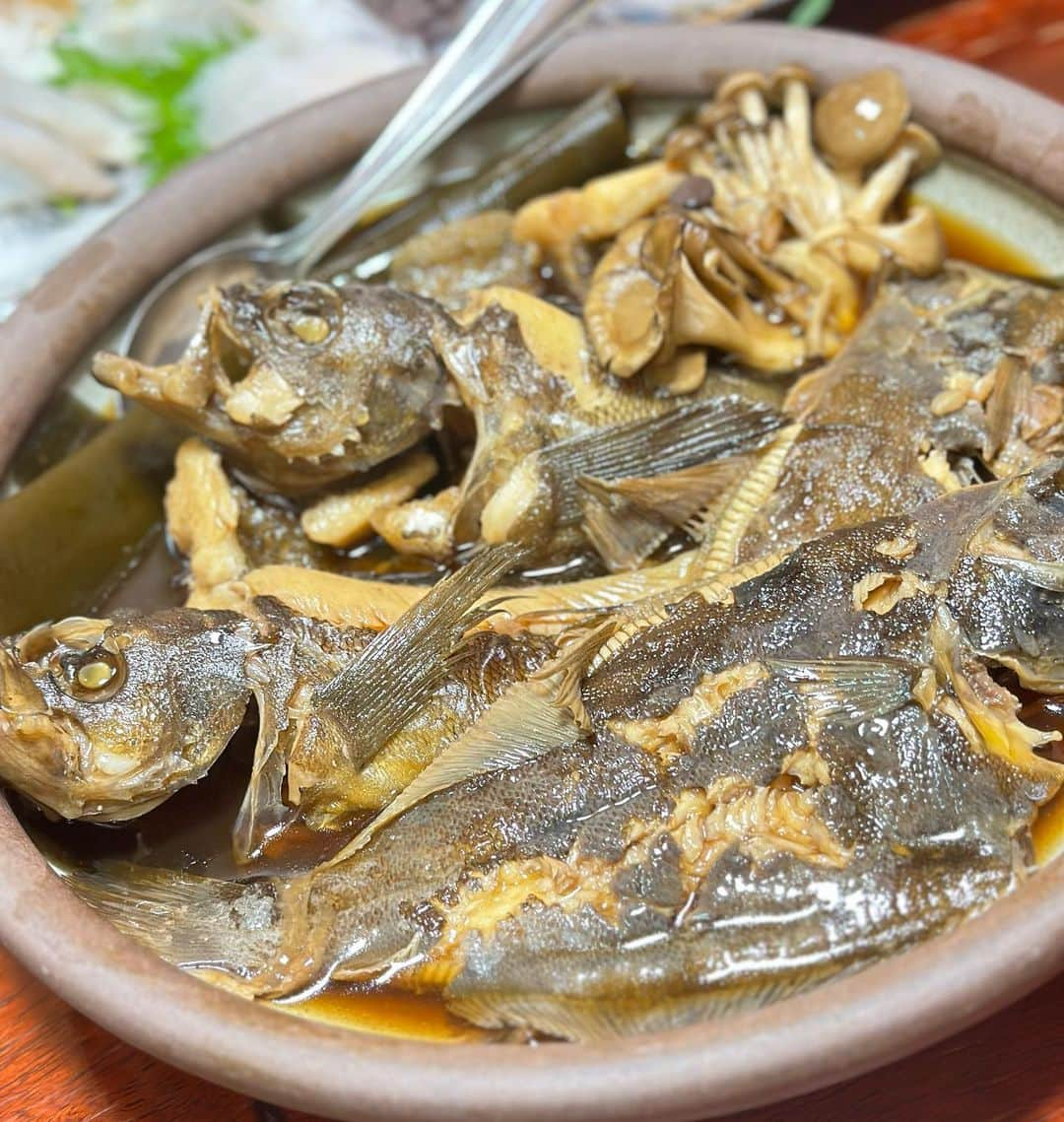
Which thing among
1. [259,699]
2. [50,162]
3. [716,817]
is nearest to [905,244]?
[716,817]

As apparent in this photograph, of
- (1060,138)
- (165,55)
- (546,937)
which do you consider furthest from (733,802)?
(165,55)

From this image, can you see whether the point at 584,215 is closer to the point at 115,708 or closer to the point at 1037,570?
the point at 1037,570

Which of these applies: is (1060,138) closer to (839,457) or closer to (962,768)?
(839,457)

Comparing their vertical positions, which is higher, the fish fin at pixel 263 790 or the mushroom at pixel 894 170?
the mushroom at pixel 894 170

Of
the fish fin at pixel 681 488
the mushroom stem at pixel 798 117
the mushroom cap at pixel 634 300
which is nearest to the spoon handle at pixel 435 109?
the mushroom stem at pixel 798 117

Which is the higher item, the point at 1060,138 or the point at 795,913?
the point at 1060,138

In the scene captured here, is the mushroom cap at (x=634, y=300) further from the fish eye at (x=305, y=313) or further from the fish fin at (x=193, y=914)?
the fish fin at (x=193, y=914)
